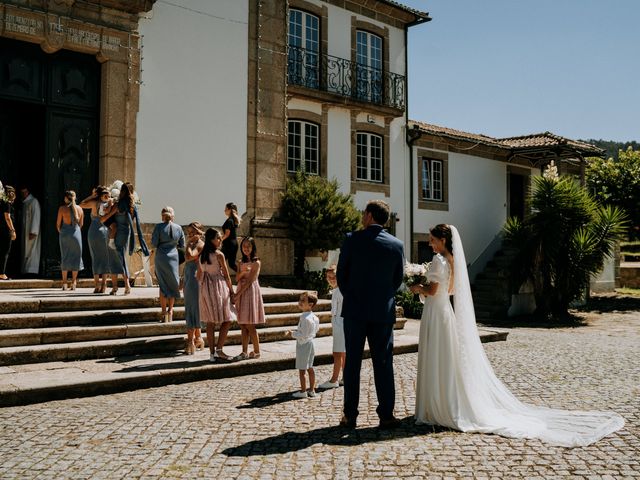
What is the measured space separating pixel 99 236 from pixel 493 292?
508 inches

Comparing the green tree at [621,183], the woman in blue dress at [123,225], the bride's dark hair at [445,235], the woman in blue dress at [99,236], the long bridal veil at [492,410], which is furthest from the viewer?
the green tree at [621,183]

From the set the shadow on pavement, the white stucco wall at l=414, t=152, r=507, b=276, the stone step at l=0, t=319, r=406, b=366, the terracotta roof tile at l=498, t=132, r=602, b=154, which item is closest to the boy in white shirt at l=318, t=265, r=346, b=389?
the shadow on pavement

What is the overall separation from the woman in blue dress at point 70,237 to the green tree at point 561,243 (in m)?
12.2

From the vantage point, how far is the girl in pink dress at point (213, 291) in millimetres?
7484

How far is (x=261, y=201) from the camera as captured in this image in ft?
44.7

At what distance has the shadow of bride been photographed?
14.6ft

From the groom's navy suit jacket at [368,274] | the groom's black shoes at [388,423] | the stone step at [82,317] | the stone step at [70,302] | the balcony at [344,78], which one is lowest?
the groom's black shoes at [388,423]

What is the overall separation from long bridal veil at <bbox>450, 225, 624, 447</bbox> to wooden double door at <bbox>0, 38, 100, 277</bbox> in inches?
314

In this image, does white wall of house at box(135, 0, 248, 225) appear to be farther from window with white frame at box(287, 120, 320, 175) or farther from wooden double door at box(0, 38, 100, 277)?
window with white frame at box(287, 120, 320, 175)

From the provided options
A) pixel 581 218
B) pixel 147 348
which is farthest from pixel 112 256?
pixel 581 218

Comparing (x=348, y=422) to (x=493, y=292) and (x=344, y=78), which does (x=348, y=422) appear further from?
(x=493, y=292)

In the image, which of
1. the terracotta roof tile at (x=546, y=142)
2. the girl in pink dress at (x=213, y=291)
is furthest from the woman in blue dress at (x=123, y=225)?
the terracotta roof tile at (x=546, y=142)

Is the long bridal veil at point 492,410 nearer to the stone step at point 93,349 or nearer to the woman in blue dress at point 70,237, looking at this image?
the stone step at point 93,349

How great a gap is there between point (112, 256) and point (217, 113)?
4.57 metres
